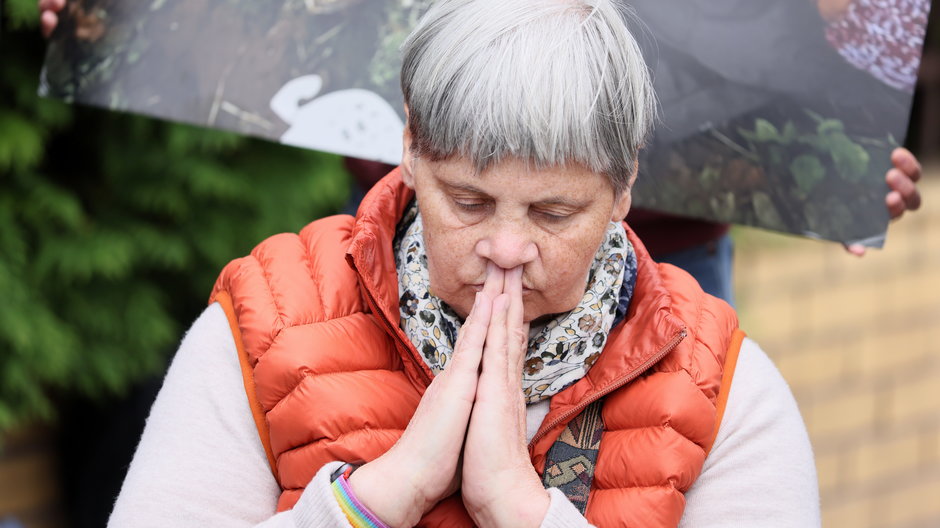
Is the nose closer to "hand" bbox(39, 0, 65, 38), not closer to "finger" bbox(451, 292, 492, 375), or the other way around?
"finger" bbox(451, 292, 492, 375)

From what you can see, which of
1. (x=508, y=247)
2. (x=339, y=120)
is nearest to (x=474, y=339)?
(x=508, y=247)

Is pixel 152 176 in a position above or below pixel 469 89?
below

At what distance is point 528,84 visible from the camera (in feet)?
5.19

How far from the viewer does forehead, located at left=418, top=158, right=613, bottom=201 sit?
1.61m

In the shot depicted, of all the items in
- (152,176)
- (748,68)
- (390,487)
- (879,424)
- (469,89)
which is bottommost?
(879,424)

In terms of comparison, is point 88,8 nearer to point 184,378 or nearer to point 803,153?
point 184,378

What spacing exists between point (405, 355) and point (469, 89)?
0.48 m

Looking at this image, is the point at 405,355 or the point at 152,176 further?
the point at 152,176

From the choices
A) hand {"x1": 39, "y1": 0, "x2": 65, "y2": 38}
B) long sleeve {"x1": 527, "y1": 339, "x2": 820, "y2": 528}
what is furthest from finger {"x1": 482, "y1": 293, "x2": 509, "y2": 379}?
hand {"x1": 39, "y1": 0, "x2": 65, "y2": 38}

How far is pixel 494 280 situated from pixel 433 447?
28 cm

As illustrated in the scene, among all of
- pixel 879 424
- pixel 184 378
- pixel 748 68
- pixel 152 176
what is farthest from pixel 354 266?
pixel 879 424

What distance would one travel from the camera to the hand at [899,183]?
218 centimetres

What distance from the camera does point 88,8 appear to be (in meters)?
2.36

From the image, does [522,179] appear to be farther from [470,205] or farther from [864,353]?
[864,353]
